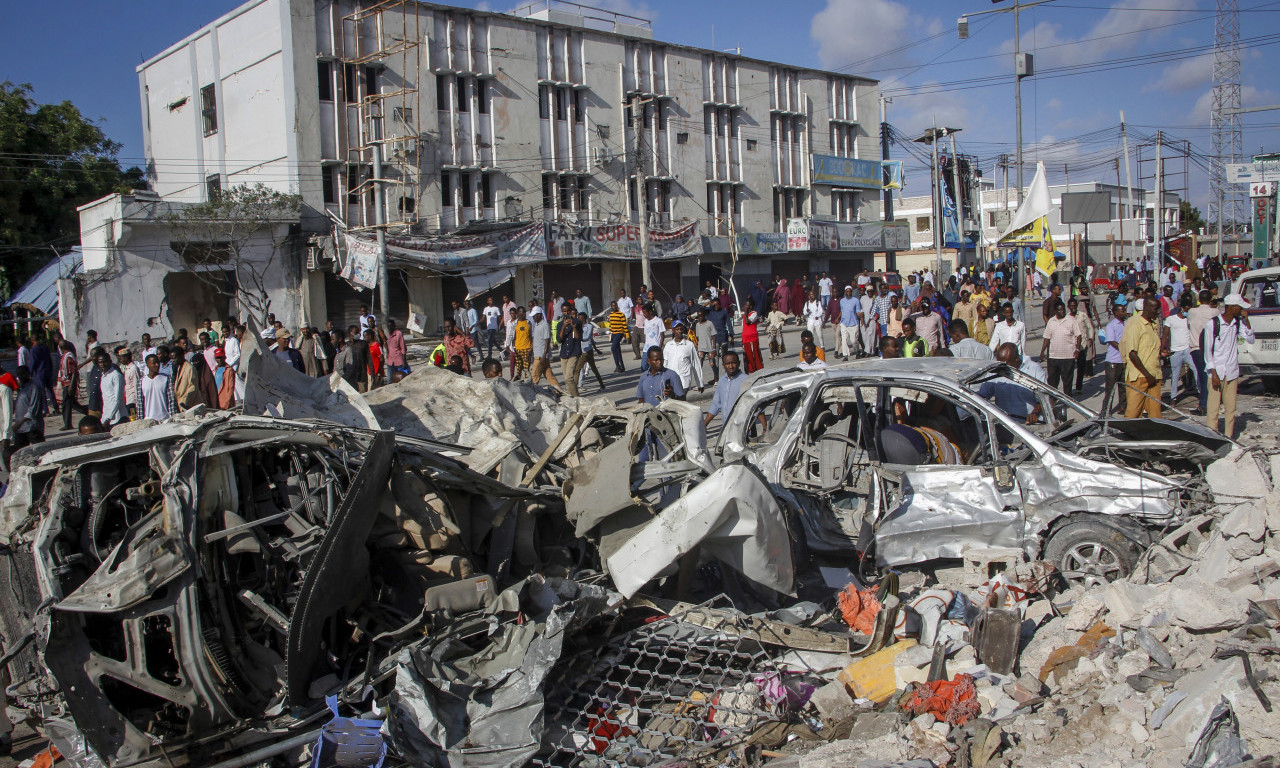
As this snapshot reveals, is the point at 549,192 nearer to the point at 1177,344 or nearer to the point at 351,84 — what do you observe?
the point at 351,84

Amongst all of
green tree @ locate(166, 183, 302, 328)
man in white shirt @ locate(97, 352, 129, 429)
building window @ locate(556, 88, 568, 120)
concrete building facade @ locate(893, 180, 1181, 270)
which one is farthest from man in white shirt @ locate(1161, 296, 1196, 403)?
concrete building facade @ locate(893, 180, 1181, 270)

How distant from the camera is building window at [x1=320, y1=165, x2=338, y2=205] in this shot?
2694 centimetres

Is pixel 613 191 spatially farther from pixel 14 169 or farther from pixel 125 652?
pixel 125 652

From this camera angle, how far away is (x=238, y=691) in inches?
180

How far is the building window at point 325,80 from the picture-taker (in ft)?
88.1

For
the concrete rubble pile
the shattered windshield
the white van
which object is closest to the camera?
the concrete rubble pile

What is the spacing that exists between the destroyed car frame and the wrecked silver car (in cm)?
255

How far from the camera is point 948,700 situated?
4.38 m

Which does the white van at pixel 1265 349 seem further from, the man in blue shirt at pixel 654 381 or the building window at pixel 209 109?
the building window at pixel 209 109

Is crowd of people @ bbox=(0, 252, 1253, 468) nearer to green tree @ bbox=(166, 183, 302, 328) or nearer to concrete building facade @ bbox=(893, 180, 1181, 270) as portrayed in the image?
green tree @ bbox=(166, 183, 302, 328)

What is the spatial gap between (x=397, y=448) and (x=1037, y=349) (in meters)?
17.6

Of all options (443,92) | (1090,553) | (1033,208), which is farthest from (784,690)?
(443,92)

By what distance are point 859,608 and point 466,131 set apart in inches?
1060

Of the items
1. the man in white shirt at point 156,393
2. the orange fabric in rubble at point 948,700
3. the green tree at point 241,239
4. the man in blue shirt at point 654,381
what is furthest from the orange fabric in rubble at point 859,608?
the green tree at point 241,239
